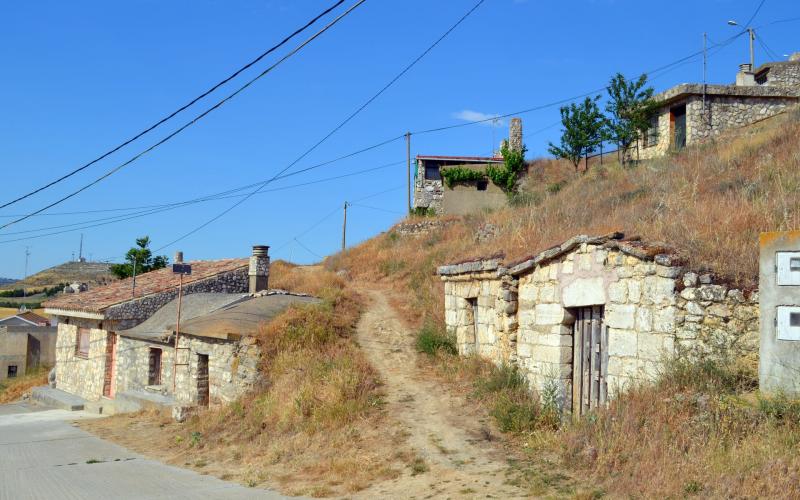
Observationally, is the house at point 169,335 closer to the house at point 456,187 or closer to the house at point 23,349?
the house at point 23,349

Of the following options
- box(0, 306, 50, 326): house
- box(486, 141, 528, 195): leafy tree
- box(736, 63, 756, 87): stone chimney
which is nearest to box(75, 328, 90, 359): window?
box(0, 306, 50, 326): house

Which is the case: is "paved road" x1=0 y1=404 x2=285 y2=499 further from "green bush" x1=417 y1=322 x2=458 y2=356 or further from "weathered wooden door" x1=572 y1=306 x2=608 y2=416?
"green bush" x1=417 y1=322 x2=458 y2=356

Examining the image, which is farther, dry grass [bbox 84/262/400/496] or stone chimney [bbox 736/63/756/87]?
stone chimney [bbox 736/63/756/87]

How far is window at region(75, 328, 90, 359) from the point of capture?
24.2m

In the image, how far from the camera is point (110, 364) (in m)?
22.5

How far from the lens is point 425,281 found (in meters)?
21.5

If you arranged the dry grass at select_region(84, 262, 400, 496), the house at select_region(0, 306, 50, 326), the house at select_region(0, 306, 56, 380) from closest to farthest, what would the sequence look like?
the dry grass at select_region(84, 262, 400, 496) → the house at select_region(0, 306, 56, 380) → the house at select_region(0, 306, 50, 326)

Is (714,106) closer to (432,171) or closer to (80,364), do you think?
(432,171)

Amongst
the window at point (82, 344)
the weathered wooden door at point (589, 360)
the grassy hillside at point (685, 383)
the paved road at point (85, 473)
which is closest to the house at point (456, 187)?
the grassy hillside at point (685, 383)

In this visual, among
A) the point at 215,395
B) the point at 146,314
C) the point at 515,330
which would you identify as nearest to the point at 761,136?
the point at 515,330

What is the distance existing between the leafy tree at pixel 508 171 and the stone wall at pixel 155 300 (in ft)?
47.9

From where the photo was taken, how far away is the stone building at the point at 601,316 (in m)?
8.55

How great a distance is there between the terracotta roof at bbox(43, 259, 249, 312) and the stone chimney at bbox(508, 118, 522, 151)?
52.5ft

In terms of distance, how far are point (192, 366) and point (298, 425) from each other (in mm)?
5794
